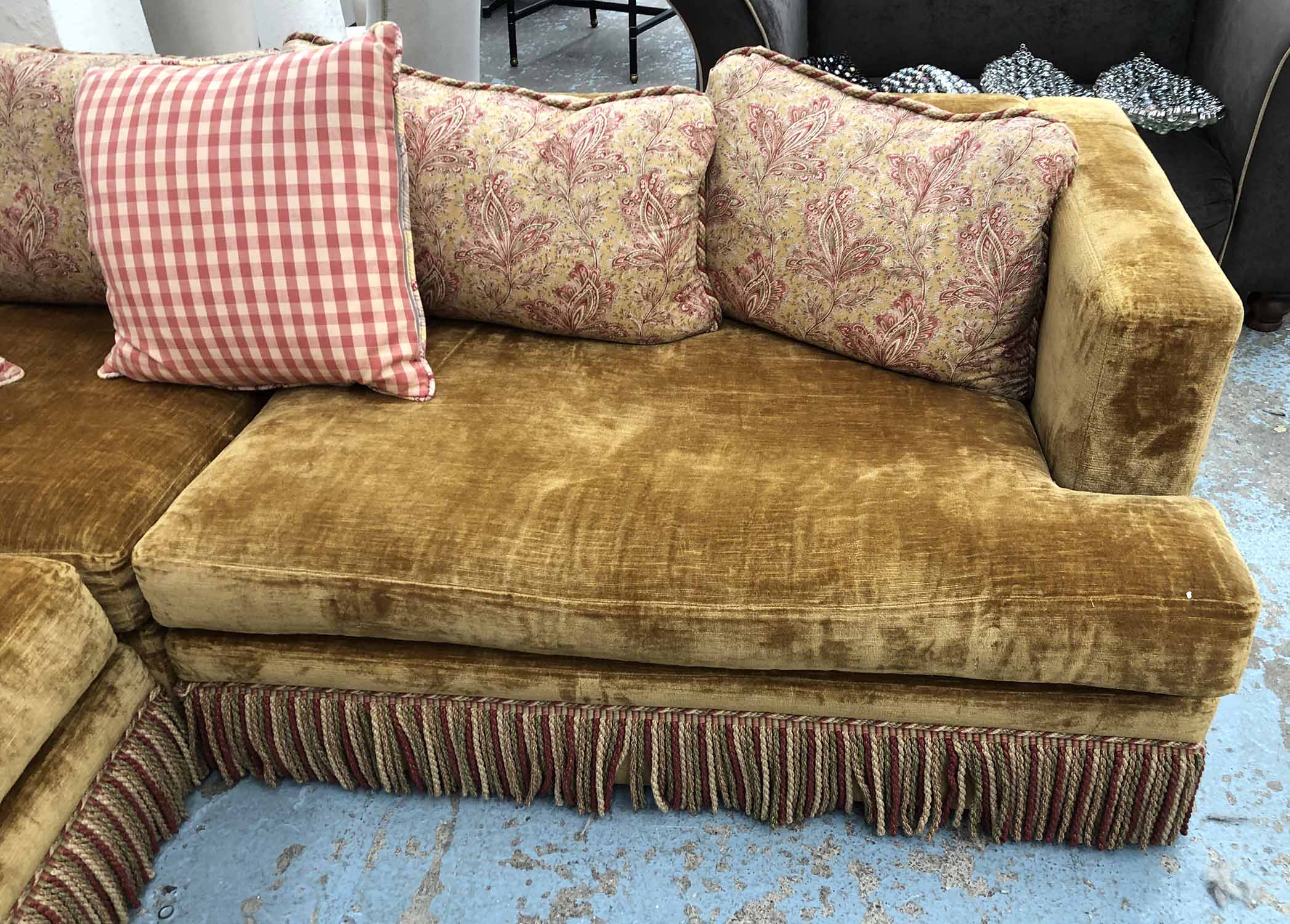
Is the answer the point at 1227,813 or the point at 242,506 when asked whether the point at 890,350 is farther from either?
the point at 242,506

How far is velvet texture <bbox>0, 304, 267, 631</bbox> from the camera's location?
1.28m

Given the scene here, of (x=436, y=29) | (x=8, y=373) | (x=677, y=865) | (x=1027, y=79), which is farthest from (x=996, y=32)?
(x=8, y=373)

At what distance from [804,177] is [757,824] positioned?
0.84m

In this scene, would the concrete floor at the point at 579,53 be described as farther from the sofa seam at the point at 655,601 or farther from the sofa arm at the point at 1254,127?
the sofa seam at the point at 655,601

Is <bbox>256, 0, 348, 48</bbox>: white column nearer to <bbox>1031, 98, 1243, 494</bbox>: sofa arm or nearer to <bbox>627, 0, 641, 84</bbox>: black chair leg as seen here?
<bbox>627, 0, 641, 84</bbox>: black chair leg

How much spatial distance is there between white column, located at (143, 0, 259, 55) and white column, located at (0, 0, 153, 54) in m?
0.10

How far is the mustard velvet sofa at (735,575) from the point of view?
1176 millimetres

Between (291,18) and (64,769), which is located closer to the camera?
(64,769)

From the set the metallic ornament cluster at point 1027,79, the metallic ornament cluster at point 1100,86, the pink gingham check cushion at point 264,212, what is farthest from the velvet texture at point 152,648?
the metallic ornament cluster at point 1027,79

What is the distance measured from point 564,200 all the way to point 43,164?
770 millimetres

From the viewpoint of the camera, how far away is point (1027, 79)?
2316 mm

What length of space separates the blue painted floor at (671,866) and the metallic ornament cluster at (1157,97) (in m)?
1.26

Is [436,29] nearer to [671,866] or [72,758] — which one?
[72,758]

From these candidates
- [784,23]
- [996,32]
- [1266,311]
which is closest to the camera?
[784,23]
